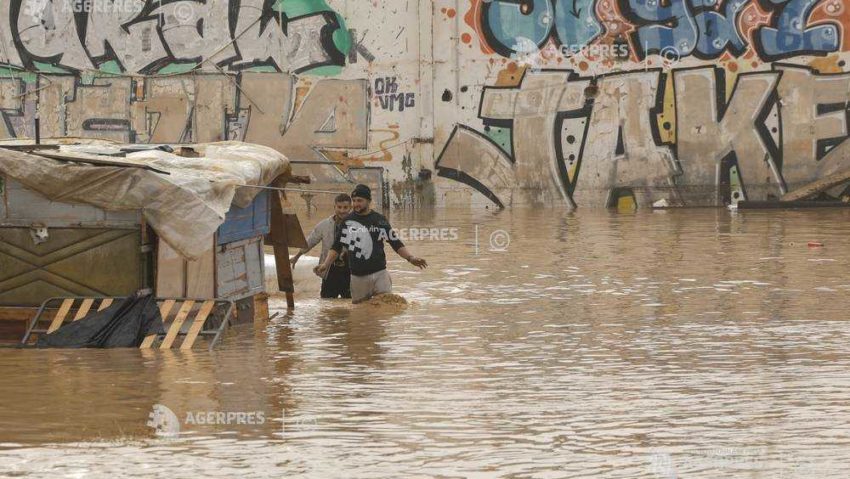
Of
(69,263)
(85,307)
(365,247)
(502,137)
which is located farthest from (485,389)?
(502,137)

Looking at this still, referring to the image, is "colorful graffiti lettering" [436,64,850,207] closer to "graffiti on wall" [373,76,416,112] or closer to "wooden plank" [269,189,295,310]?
"graffiti on wall" [373,76,416,112]

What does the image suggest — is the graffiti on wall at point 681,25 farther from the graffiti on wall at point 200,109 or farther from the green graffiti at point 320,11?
the graffiti on wall at point 200,109

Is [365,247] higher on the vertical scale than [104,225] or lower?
lower

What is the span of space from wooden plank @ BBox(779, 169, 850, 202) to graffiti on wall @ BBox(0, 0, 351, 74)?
958 cm

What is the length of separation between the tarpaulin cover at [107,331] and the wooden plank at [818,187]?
20.6m

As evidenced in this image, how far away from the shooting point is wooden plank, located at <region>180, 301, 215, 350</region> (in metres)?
12.3

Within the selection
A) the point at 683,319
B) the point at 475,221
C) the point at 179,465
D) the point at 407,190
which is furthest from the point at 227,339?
the point at 407,190

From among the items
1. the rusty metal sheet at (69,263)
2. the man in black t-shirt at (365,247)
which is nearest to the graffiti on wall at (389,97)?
the man in black t-shirt at (365,247)

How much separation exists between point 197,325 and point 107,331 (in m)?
0.72

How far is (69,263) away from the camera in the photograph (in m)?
12.5

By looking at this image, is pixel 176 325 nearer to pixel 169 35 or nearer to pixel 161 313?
pixel 161 313

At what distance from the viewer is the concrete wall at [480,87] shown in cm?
3189

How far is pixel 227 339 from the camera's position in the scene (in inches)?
513

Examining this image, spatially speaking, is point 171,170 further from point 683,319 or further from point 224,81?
point 224,81
